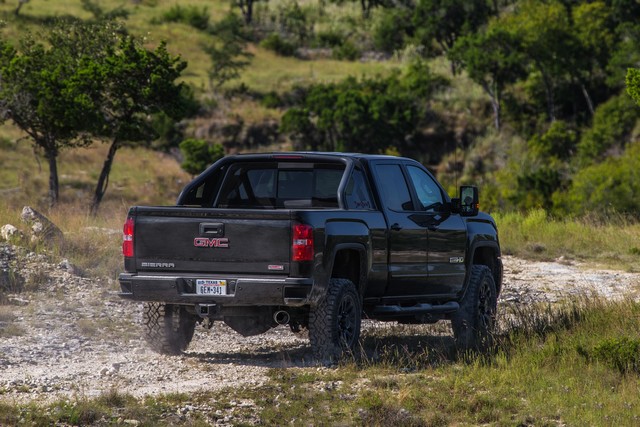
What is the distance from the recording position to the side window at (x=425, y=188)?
→ 459 inches

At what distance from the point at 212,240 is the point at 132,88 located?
84.2 ft

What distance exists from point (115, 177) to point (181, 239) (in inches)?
1681

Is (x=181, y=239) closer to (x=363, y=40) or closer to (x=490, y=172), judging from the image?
(x=490, y=172)

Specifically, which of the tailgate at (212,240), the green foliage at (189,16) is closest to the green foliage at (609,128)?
the green foliage at (189,16)

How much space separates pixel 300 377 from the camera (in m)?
9.42

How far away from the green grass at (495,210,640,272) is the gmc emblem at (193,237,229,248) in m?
11.6

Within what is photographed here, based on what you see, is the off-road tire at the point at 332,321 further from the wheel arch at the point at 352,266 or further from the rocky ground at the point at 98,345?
the rocky ground at the point at 98,345

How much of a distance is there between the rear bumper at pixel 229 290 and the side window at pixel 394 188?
1.81 metres

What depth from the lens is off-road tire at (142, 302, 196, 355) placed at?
10719 millimetres

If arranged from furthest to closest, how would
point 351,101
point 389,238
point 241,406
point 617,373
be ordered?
point 351,101
point 389,238
point 617,373
point 241,406

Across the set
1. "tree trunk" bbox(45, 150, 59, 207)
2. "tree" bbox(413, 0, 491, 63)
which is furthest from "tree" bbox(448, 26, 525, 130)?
"tree trunk" bbox(45, 150, 59, 207)

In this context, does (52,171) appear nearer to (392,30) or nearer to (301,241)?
(301,241)

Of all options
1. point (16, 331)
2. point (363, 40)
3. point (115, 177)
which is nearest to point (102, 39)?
point (115, 177)

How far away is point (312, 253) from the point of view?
960 centimetres
